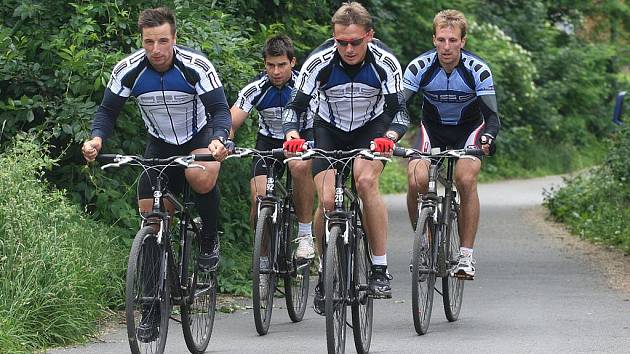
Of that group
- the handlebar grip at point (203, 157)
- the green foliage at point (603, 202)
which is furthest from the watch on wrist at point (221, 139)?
the green foliage at point (603, 202)

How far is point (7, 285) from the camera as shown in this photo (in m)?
8.58

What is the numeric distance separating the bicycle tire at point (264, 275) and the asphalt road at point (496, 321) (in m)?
0.12

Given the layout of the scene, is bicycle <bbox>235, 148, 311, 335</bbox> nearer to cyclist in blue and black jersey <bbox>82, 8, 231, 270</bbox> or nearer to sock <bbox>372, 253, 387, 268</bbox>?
cyclist in blue and black jersey <bbox>82, 8, 231, 270</bbox>

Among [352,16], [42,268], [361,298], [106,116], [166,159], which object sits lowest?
[361,298]

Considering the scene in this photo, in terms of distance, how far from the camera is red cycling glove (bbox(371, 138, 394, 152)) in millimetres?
8445

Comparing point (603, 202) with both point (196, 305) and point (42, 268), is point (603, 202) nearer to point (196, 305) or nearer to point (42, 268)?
point (196, 305)

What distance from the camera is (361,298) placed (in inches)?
337

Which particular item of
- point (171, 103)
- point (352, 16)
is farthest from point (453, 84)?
point (171, 103)

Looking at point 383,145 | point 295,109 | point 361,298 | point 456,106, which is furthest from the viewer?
Answer: point 456,106

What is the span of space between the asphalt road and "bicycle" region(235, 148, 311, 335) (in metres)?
0.17

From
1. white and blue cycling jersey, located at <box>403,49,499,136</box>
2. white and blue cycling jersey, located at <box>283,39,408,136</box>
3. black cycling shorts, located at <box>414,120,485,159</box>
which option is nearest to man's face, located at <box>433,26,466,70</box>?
white and blue cycling jersey, located at <box>403,49,499,136</box>

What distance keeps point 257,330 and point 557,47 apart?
34.2m

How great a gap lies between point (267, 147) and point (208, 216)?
1867 mm

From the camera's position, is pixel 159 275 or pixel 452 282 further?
pixel 452 282
